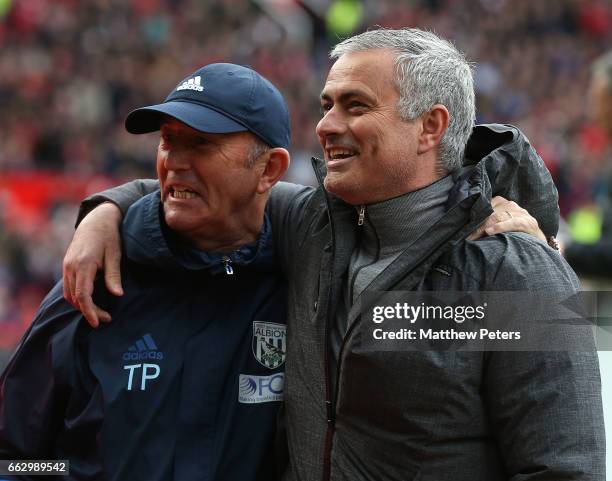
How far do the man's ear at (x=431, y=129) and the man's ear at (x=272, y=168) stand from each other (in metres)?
0.49

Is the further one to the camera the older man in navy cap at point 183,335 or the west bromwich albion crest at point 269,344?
the west bromwich albion crest at point 269,344

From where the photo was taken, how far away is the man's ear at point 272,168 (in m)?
3.15

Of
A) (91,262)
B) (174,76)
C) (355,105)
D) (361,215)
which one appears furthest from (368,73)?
(174,76)

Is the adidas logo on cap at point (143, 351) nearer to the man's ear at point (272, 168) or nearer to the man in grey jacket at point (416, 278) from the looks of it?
the man in grey jacket at point (416, 278)

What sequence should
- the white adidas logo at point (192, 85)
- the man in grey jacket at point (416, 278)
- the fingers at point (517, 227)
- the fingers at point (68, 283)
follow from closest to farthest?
the man in grey jacket at point (416, 278)
the fingers at point (517, 227)
the fingers at point (68, 283)
the white adidas logo at point (192, 85)

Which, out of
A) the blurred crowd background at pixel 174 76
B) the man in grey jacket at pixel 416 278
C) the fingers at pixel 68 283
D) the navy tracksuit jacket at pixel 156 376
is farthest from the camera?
the blurred crowd background at pixel 174 76

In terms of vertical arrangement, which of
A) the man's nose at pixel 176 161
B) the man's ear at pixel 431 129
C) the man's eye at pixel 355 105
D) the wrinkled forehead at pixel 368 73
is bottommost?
the man's nose at pixel 176 161

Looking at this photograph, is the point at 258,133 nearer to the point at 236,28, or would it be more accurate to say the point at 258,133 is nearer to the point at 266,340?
the point at 266,340

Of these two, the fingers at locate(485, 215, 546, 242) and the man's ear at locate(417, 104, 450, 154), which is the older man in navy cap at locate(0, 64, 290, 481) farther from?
the fingers at locate(485, 215, 546, 242)

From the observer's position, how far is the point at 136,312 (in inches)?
116

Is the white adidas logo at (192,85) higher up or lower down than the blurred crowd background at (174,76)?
lower down

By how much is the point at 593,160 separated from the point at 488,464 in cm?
Result: 1168

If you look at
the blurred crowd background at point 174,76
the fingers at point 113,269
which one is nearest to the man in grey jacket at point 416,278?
the fingers at point 113,269

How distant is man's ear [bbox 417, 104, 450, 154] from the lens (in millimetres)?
2879
